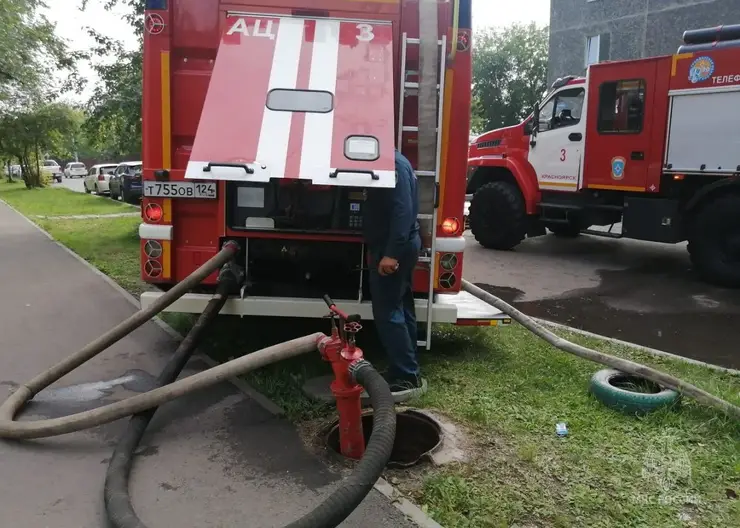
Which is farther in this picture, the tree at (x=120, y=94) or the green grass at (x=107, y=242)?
the tree at (x=120, y=94)

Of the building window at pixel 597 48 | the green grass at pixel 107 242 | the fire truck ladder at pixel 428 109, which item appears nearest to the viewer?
the fire truck ladder at pixel 428 109

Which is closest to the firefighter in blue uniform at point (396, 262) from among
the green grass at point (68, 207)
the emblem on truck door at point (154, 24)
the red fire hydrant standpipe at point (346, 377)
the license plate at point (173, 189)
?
the red fire hydrant standpipe at point (346, 377)

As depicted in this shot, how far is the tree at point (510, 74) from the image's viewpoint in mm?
46531

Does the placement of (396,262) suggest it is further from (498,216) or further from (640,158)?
(498,216)

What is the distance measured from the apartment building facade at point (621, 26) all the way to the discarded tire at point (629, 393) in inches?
879

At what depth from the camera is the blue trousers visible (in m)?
4.58

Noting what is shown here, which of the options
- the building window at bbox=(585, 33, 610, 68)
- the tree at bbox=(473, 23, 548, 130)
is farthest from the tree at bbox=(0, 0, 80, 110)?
the tree at bbox=(473, 23, 548, 130)

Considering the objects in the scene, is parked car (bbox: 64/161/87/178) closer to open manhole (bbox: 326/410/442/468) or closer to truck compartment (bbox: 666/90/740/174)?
truck compartment (bbox: 666/90/740/174)

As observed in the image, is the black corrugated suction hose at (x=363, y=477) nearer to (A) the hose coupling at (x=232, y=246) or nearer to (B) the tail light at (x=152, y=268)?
(A) the hose coupling at (x=232, y=246)

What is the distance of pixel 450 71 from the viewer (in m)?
4.93

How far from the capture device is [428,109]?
480 centimetres

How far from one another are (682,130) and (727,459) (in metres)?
6.30

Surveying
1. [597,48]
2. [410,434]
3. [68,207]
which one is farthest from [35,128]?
[410,434]

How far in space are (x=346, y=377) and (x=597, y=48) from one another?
90.8 ft
